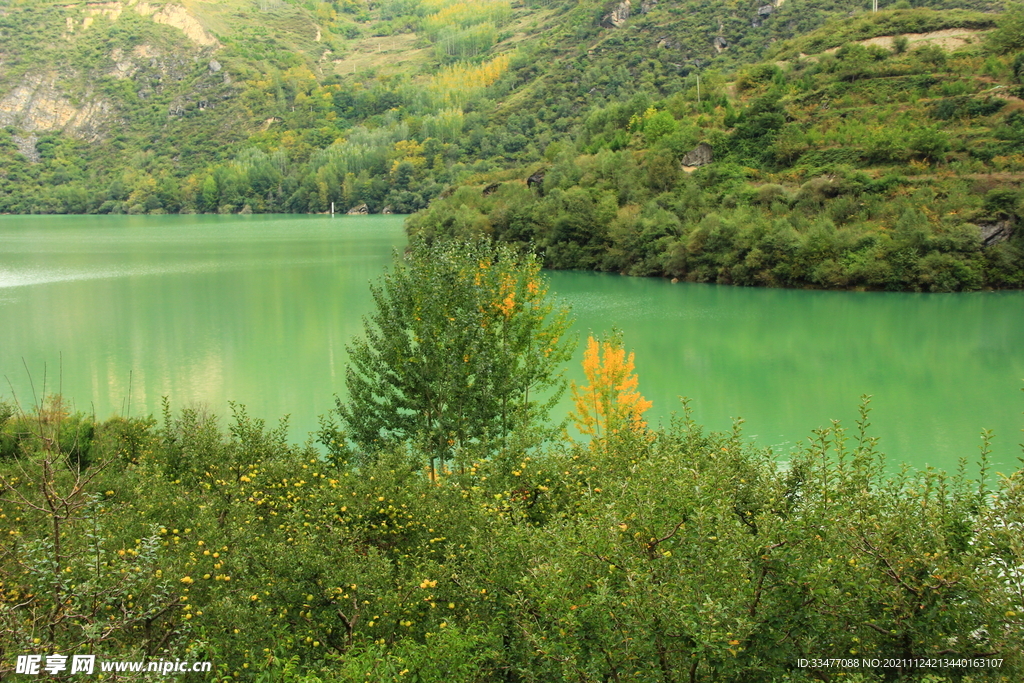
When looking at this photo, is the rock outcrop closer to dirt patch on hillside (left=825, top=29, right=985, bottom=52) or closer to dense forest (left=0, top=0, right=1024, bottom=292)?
dense forest (left=0, top=0, right=1024, bottom=292)

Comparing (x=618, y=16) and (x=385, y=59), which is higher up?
(x=385, y=59)

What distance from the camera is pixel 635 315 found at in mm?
34688

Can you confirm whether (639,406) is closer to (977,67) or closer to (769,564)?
(769,564)

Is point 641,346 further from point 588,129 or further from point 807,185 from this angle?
point 588,129

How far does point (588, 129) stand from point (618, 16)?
164 feet

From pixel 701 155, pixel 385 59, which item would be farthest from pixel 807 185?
pixel 385 59

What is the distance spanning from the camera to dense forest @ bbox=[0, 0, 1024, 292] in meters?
43.0

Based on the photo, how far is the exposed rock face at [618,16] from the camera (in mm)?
108438

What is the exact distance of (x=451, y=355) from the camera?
13664mm

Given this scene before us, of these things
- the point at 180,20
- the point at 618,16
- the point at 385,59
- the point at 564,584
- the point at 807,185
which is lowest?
the point at 564,584

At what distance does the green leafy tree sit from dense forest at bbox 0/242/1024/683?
3.64 meters

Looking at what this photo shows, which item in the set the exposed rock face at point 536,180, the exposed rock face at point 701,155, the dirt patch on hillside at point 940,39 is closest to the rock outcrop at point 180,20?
the exposed rock face at point 536,180

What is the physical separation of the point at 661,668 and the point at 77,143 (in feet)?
555

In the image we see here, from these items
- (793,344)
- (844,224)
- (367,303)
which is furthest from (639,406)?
(844,224)
